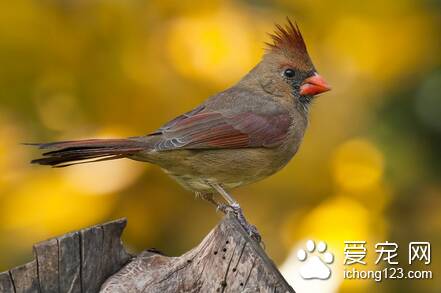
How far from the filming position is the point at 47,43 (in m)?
4.50

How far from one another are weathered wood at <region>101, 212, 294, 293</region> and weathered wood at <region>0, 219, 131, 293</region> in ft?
0.26

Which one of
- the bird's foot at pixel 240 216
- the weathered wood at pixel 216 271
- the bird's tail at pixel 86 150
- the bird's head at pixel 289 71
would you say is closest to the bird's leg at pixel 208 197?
the bird's foot at pixel 240 216

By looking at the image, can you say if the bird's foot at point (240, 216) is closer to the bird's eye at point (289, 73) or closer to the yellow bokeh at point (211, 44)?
the yellow bokeh at point (211, 44)

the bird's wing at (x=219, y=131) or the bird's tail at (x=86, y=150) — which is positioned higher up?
the bird's wing at (x=219, y=131)

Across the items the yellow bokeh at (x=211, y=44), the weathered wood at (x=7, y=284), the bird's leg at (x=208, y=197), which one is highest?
the yellow bokeh at (x=211, y=44)

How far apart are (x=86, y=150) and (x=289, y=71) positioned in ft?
4.45

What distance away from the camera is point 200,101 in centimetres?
470

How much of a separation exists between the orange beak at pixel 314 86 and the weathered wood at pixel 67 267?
164cm

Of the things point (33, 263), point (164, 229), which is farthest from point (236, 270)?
point (164, 229)

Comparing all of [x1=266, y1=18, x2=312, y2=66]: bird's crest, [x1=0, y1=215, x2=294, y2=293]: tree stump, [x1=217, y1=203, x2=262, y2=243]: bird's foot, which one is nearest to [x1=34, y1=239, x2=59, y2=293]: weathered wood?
[x1=0, y1=215, x2=294, y2=293]: tree stump

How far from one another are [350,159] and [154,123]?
100 cm

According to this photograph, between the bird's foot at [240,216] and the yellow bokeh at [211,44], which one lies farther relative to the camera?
the yellow bokeh at [211,44]

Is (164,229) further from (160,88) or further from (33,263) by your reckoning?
(33,263)

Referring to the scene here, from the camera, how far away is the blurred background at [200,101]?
177 inches
